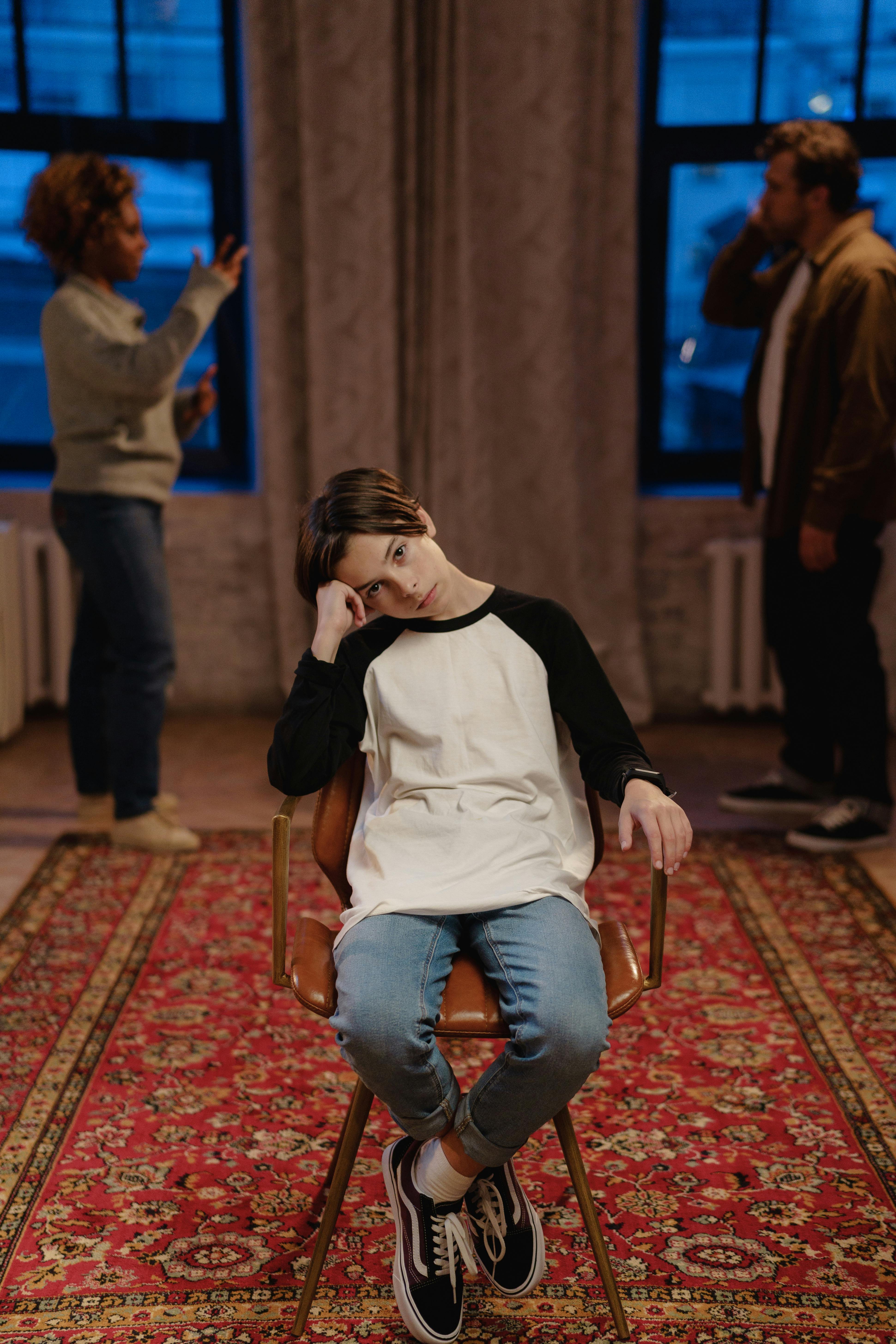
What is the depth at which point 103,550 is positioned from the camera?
3.09 meters

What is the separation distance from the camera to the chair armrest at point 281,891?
4.99ft

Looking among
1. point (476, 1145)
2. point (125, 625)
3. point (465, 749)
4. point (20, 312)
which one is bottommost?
point (476, 1145)

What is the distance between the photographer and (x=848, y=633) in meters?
3.16

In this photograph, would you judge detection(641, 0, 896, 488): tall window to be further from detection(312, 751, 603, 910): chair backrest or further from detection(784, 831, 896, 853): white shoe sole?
detection(312, 751, 603, 910): chair backrest

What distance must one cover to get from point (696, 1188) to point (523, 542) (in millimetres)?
2647

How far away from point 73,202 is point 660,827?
220cm

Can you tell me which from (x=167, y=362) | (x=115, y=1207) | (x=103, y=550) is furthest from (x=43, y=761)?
(x=115, y=1207)

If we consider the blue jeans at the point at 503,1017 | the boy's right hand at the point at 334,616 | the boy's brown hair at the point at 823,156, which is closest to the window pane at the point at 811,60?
the boy's brown hair at the point at 823,156

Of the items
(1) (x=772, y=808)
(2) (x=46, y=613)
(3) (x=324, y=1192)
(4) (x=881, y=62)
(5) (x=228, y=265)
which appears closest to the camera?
(3) (x=324, y=1192)

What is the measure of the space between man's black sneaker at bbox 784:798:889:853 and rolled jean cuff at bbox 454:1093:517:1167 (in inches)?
75.1

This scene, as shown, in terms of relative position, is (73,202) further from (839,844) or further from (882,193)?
(882,193)

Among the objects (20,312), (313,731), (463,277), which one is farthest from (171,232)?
(313,731)

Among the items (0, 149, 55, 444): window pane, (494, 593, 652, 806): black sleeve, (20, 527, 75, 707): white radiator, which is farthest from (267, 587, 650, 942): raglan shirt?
(0, 149, 55, 444): window pane

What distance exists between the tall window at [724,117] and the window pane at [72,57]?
1.78 metres
